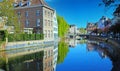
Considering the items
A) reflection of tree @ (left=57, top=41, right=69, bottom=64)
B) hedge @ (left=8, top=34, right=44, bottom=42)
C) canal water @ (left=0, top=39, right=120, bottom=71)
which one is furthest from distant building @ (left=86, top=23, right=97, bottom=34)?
canal water @ (left=0, top=39, right=120, bottom=71)

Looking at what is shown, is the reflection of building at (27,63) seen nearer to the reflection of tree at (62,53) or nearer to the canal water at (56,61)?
the canal water at (56,61)

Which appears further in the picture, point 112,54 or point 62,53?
point 62,53

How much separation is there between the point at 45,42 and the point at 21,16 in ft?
39.7

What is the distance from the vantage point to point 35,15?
170 feet

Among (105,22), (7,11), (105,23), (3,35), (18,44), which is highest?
(105,22)

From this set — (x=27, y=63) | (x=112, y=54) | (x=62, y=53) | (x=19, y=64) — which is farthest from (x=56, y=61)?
(x=112, y=54)

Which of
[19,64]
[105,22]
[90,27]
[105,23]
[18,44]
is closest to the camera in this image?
[19,64]

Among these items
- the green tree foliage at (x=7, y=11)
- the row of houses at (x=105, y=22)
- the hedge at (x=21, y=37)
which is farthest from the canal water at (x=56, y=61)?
the green tree foliage at (x=7, y=11)

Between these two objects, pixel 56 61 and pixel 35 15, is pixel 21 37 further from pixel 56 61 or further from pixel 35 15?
pixel 56 61

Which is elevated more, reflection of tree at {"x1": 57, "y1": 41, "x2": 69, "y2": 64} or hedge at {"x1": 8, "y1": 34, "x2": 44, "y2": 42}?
hedge at {"x1": 8, "y1": 34, "x2": 44, "y2": 42}

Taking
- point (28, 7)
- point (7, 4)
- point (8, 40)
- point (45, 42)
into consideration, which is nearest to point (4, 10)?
point (7, 4)

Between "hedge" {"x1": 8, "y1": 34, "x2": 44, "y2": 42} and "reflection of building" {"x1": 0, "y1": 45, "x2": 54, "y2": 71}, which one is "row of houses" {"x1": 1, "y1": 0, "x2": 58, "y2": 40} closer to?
"hedge" {"x1": 8, "y1": 34, "x2": 44, "y2": 42}

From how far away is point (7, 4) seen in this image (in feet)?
115

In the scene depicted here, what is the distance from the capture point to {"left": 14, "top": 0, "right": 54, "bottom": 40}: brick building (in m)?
50.8
